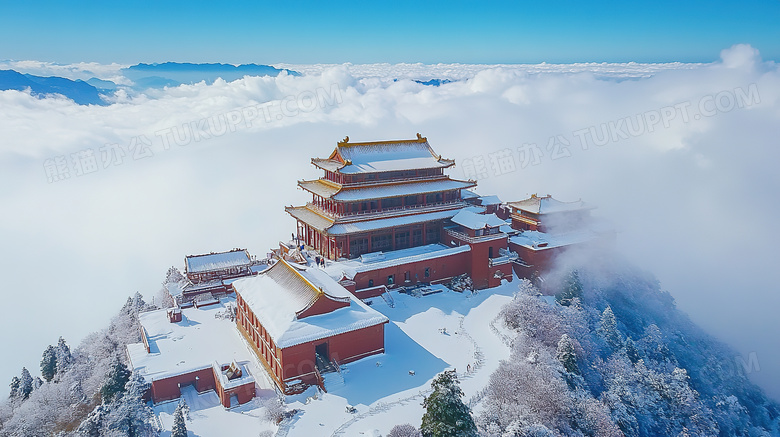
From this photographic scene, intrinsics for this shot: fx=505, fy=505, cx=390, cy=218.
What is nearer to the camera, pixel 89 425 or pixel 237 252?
pixel 89 425

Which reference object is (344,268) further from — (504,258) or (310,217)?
(504,258)

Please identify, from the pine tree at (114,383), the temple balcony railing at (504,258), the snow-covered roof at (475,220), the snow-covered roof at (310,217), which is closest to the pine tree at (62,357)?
the pine tree at (114,383)

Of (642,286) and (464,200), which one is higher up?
(464,200)

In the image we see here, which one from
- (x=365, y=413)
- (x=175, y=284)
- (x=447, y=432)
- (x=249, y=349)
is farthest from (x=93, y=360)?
(x=447, y=432)

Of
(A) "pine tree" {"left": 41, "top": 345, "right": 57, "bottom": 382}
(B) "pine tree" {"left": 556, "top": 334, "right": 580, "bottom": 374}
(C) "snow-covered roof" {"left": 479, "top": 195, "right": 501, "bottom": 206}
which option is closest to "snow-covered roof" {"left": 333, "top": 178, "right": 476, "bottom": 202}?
(C) "snow-covered roof" {"left": 479, "top": 195, "right": 501, "bottom": 206}

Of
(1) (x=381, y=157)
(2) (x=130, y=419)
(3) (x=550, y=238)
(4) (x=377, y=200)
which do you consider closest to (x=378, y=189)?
(4) (x=377, y=200)

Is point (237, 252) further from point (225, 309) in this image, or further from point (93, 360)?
point (93, 360)
